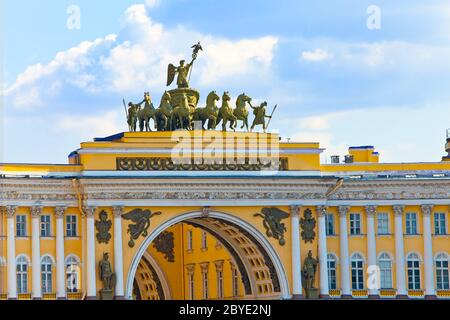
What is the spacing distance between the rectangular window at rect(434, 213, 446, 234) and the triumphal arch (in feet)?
0.13

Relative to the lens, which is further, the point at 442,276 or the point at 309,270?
the point at 442,276

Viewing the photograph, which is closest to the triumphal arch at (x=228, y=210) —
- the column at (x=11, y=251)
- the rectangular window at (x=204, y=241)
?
the column at (x=11, y=251)

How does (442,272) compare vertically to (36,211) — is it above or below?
below

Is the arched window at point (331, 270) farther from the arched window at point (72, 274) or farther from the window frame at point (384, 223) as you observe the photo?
the arched window at point (72, 274)

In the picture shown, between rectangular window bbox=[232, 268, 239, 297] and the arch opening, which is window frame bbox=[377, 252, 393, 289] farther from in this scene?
rectangular window bbox=[232, 268, 239, 297]

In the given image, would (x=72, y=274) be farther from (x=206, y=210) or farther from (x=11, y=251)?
(x=206, y=210)

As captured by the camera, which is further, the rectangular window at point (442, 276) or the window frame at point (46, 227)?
the rectangular window at point (442, 276)

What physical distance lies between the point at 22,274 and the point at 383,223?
49.1 feet

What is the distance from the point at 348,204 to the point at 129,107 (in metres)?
9.73

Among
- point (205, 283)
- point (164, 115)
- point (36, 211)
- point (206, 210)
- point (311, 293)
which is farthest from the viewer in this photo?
point (205, 283)

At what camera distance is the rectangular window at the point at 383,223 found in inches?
2459

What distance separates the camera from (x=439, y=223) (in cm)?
6275

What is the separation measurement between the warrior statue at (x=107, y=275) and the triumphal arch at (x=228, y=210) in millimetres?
37

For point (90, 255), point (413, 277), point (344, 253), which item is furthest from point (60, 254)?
point (413, 277)
